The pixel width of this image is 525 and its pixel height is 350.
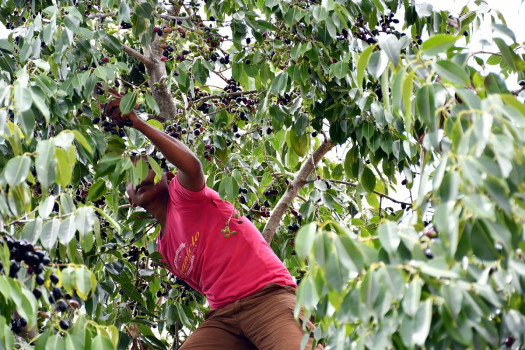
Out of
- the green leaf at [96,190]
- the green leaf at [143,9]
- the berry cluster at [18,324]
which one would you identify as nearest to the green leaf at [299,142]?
the green leaf at [143,9]

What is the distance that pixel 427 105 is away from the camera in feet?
4.92

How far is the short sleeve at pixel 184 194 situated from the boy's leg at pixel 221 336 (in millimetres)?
400

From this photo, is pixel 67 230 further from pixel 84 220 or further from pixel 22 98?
pixel 22 98

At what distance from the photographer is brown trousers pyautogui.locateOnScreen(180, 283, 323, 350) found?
256 cm

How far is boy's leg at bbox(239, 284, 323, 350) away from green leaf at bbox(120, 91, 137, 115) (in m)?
0.76

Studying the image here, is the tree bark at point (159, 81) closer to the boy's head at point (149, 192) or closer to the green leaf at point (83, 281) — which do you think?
the boy's head at point (149, 192)

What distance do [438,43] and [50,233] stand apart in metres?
0.99

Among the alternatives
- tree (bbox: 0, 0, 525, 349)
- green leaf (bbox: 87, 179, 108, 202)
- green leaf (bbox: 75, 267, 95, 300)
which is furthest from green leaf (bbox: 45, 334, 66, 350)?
green leaf (bbox: 87, 179, 108, 202)

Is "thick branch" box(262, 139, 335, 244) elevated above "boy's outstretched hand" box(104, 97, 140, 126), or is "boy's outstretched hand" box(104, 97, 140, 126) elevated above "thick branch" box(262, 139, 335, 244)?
"boy's outstretched hand" box(104, 97, 140, 126)

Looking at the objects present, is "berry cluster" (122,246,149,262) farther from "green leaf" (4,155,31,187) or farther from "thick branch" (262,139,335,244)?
"green leaf" (4,155,31,187)

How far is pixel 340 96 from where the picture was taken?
3035 mm

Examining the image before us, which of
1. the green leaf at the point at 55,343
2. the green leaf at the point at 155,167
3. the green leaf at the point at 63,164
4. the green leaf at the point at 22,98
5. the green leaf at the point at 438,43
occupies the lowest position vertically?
the green leaf at the point at 55,343

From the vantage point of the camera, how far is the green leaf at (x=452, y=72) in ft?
4.86

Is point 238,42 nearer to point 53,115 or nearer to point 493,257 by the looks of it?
point 53,115
